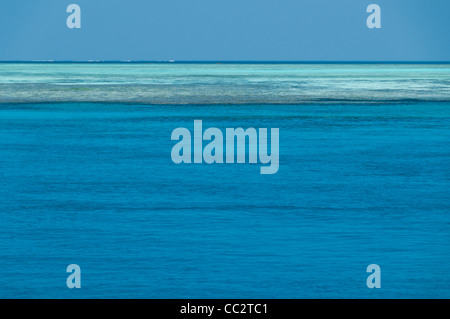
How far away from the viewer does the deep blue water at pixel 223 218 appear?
44.4 feet

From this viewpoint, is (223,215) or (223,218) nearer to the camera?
(223,218)

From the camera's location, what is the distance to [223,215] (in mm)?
18109

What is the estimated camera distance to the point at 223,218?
17797 millimetres

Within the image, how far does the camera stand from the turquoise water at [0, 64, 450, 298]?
13.6m

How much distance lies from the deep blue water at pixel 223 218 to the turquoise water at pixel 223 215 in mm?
37

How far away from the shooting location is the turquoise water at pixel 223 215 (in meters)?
13.6

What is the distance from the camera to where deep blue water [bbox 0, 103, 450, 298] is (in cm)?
1352

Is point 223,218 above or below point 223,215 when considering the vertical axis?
below

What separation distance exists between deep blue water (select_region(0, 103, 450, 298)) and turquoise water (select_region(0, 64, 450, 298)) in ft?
0.12

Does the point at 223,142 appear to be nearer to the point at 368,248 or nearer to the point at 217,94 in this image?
the point at 368,248

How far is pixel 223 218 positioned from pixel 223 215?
315 mm

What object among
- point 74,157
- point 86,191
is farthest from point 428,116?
point 86,191
